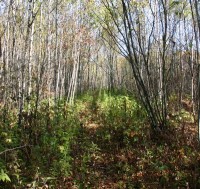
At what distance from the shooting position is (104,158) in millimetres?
7188

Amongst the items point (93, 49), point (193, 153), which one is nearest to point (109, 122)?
point (193, 153)

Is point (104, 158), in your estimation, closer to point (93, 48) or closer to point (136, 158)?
point (136, 158)

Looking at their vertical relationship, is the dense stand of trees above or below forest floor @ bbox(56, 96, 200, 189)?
above

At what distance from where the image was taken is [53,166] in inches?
233

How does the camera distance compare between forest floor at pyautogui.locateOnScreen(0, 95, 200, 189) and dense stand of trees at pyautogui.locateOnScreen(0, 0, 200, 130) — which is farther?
dense stand of trees at pyautogui.locateOnScreen(0, 0, 200, 130)

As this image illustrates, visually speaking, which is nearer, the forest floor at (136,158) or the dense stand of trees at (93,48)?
the forest floor at (136,158)

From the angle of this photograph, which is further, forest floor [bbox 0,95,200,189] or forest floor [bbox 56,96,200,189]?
forest floor [bbox 56,96,200,189]

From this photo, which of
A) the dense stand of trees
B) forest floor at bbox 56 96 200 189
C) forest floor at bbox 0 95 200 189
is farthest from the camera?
the dense stand of trees

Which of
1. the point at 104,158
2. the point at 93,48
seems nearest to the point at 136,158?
the point at 104,158

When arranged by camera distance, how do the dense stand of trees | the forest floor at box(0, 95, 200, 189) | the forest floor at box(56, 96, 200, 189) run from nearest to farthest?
1. the forest floor at box(0, 95, 200, 189)
2. the forest floor at box(56, 96, 200, 189)
3. the dense stand of trees

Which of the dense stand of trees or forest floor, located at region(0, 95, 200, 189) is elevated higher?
the dense stand of trees

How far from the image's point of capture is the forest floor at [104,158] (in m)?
5.40

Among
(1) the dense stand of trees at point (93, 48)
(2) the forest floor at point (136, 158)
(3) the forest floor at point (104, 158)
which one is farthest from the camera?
(1) the dense stand of trees at point (93, 48)

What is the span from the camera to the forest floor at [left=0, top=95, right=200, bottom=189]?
540 cm
